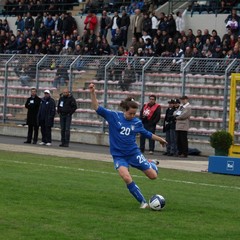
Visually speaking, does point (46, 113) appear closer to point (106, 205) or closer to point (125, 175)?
point (106, 205)

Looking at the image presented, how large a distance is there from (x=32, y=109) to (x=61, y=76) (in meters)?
3.61

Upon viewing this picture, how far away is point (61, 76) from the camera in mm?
36156

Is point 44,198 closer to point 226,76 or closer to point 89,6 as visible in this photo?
point 226,76

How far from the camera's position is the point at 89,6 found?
151ft

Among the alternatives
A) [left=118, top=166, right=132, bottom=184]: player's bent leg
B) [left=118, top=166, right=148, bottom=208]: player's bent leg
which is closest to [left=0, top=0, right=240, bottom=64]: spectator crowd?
[left=118, top=166, right=132, bottom=184]: player's bent leg

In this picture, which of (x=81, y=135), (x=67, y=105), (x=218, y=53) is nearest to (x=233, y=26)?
(x=218, y=53)

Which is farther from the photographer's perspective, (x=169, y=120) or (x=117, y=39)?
(x=117, y=39)

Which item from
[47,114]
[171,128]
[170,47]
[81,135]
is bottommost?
[81,135]

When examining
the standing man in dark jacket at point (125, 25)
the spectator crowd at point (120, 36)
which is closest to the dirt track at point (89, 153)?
the spectator crowd at point (120, 36)

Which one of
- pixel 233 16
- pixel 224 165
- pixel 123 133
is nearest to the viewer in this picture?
pixel 123 133

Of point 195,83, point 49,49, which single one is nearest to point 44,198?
point 195,83

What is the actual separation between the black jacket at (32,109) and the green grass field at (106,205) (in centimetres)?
968

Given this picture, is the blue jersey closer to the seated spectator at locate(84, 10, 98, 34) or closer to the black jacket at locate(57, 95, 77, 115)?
the black jacket at locate(57, 95, 77, 115)

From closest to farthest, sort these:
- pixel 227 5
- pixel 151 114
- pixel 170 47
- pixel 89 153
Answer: pixel 89 153 → pixel 151 114 → pixel 170 47 → pixel 227 5
